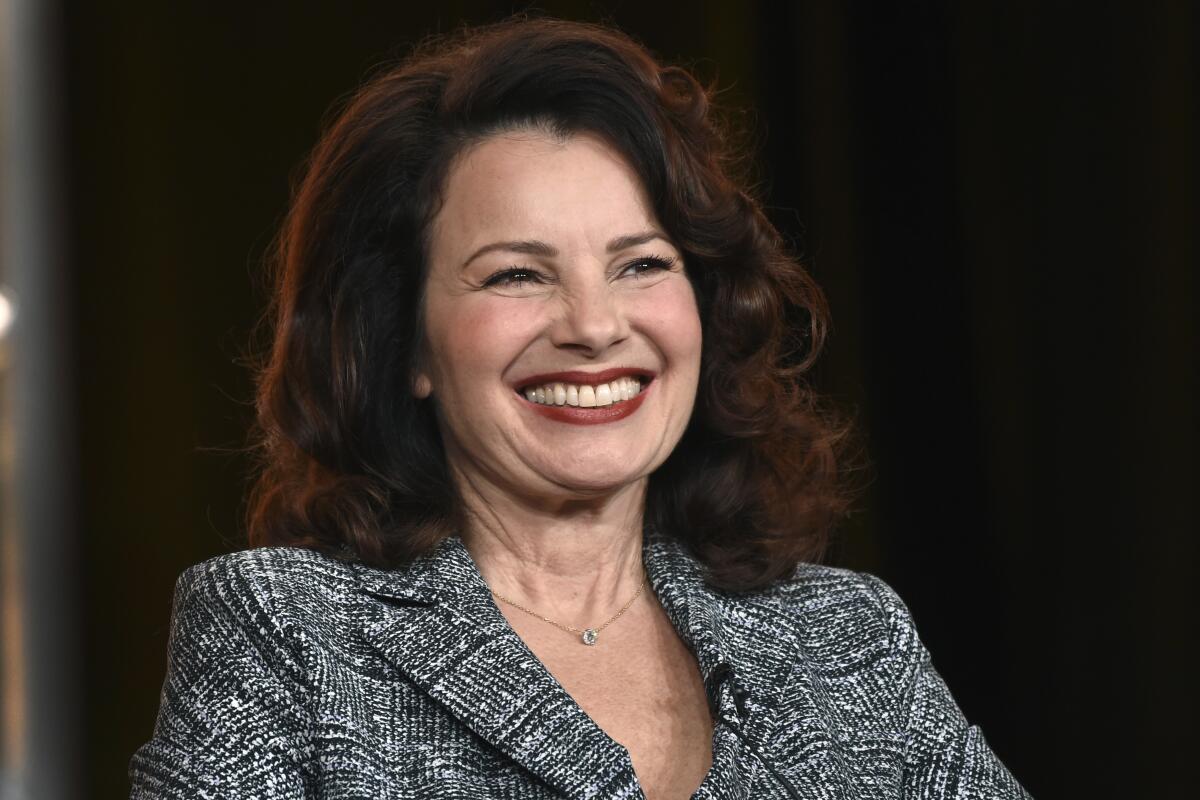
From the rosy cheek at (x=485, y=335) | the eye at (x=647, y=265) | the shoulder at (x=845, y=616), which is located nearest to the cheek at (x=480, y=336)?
the rosy cheek at (x=485, y=335)

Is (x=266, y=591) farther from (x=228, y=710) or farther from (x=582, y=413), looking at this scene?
(x=582, y=413)

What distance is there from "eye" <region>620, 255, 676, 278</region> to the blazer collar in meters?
0.39

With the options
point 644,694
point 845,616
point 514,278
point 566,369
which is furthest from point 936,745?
point 514,278

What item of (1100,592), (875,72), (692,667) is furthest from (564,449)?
(875,72)

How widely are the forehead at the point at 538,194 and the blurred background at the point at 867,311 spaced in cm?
111

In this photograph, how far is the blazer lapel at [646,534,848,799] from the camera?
1.92 m

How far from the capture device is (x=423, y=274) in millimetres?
2068

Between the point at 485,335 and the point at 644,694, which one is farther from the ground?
the point at 485,335

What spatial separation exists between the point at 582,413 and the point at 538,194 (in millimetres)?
262

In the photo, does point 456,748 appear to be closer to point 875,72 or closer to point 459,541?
point 459,541

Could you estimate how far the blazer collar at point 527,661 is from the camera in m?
1.79

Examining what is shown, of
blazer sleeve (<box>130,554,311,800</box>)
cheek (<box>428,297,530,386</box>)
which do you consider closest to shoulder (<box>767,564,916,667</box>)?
cheek (<box>428,297,530,386</box>)

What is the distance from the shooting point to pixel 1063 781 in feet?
9.78

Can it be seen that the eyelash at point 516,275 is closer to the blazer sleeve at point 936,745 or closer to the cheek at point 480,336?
the cheek at point 480,336
